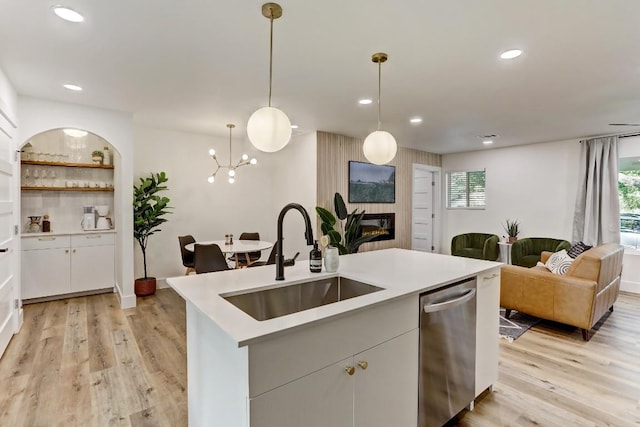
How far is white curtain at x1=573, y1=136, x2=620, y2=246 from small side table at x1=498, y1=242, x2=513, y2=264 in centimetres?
97

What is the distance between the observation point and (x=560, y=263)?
3.50m

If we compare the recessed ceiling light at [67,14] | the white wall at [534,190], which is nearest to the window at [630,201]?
the white wall at [534,190]

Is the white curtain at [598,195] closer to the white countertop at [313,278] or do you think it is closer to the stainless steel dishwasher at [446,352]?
the white countertop at [313,278]

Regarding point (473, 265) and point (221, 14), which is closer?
point (221, 14)

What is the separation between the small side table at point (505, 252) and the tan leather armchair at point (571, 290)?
6.59ft

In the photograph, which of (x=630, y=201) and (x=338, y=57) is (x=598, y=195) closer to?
(x=630, y=201)

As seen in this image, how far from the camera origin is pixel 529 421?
1.99 meters

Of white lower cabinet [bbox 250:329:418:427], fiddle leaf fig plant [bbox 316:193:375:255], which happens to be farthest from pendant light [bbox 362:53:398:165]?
fiddle leaf fig plant [bbox 316:193:375:255]

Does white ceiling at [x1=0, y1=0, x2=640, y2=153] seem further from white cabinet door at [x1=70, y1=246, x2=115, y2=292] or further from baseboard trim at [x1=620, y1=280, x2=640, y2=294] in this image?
baseboard trim at [x1=620, y1=280, x2=640, y2=294]

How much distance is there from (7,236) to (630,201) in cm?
Result: 803

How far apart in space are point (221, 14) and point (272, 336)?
1.89 meters

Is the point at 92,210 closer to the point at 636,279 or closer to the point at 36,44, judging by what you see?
the point at 36,44

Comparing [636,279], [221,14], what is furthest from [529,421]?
[636,279]

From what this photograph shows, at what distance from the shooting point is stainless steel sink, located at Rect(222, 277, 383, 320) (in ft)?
5.29
